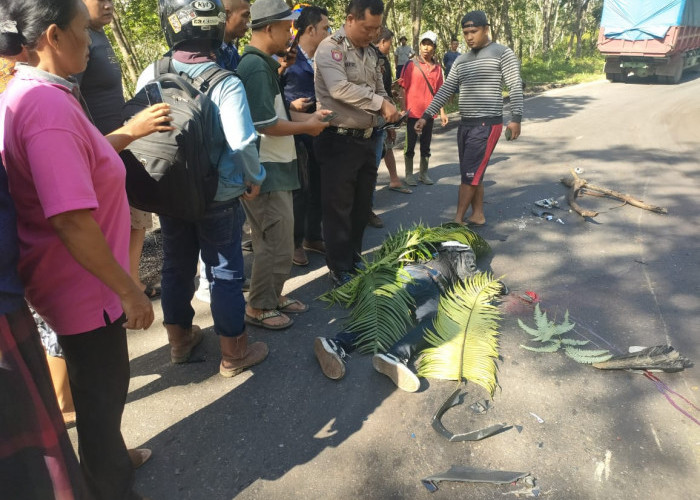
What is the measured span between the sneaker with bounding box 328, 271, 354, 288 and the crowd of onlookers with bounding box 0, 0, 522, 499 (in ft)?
0.04

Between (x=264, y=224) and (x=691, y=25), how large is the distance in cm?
2220

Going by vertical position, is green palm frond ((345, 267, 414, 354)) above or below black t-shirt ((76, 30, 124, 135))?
below

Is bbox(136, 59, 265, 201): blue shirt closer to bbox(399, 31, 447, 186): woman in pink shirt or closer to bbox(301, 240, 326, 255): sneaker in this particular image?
bbox(301, 240, 326, 255): sneaker

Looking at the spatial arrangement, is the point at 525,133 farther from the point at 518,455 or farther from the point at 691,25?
the point at 691,25

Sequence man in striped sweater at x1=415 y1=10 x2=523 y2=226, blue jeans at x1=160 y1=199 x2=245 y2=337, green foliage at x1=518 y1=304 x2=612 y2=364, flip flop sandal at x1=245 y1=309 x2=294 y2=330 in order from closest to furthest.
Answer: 1. blue jeans at x1=160 y1=199 x2=245 y2=337
2. green foliage at x1=518 y1=304 x2=612 y2=364
3. flip flop sandal at x1=245 y1=309 x2=294 y2=330
4. man in striped sweater at x1=415 y1=10 x2=523 y2=226

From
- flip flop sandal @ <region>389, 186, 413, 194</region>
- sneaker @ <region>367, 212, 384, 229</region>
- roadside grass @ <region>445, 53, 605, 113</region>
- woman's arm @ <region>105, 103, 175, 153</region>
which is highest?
woman's arm @ <region>105, 103, 175, 153</region>

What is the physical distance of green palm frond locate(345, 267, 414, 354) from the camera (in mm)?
3008

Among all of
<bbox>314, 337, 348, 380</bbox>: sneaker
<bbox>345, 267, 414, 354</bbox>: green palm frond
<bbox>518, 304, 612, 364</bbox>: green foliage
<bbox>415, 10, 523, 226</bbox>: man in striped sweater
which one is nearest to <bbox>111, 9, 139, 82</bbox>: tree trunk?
<bbox>415, 10, 523, 226</bbox>: man in striped sweater

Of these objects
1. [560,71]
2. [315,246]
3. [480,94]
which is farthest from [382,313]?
[560,71]

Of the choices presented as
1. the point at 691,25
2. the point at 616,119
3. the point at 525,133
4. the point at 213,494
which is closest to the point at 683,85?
the point at 691,25

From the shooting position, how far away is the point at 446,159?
7.94m

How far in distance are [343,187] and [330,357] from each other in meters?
1.40

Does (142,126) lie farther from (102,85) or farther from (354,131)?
(354,131)

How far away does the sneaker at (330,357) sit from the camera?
2.79m
